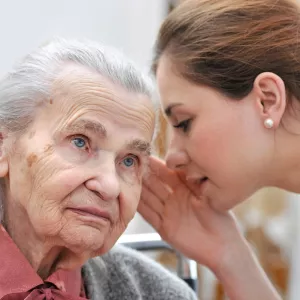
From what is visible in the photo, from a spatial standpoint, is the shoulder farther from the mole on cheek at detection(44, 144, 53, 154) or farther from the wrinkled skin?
the mole on cheek at detection(44, 144, 53, 154)

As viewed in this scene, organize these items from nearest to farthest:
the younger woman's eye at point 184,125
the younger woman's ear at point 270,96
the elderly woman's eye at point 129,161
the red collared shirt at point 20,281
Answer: the red collared shirt at point 20,281 → the elderly woman's eye at point 129,161 → the younger woman's ear at point 270,96 → the younger woman's eye at point 184,125

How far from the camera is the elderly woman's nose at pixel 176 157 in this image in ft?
4.91

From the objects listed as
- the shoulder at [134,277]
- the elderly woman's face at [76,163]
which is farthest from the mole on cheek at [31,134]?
the shoulder at [134,277]

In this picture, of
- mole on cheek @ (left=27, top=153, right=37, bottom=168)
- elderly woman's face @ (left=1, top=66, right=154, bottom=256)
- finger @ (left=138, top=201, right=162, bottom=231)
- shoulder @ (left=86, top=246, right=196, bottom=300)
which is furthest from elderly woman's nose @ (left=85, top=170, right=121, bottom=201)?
finger @ (left=138, top=201, right=162, bottom=231)

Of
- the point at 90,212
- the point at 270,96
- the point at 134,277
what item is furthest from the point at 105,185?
the point at 270,96

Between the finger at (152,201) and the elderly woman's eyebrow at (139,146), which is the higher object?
the elderly woman's eyebrow at (139,146)

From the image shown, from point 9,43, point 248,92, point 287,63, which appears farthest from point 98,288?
point 9,43

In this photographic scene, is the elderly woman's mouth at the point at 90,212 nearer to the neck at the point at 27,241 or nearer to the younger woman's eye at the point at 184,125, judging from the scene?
the neck at the point at 27,241

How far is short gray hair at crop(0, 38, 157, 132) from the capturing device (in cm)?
114

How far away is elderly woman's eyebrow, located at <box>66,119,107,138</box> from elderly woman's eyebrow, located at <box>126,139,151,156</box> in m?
0.07

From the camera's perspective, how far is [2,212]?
1.21 m

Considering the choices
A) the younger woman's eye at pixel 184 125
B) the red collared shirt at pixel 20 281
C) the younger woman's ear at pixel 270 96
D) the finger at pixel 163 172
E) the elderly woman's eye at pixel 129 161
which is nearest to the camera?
the red collared shirt at pixel 20 281

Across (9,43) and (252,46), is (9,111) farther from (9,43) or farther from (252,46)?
(9,43)

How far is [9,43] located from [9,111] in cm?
122
